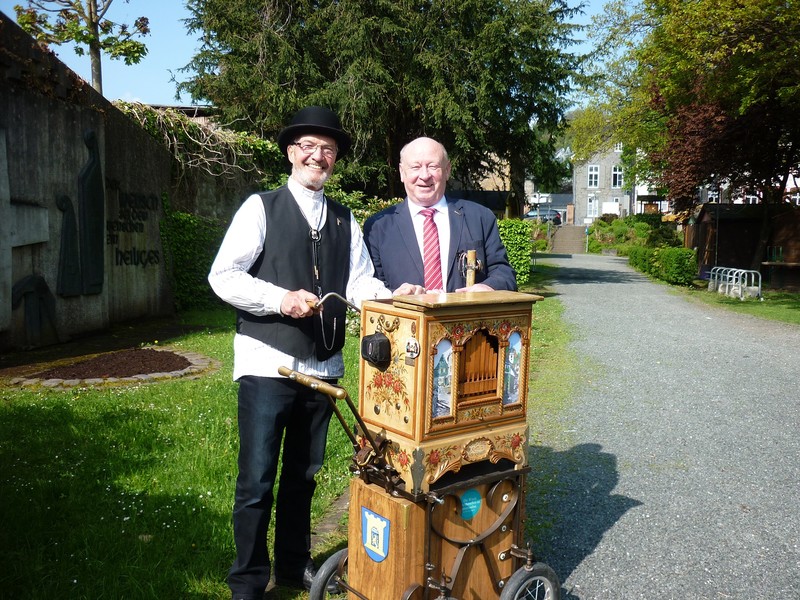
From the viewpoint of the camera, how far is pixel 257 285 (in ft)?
9.24

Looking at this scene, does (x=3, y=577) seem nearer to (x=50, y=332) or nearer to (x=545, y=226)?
(x=50, y=332)

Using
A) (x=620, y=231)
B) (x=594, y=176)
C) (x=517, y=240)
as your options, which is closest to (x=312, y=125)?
(x=517, y=240)

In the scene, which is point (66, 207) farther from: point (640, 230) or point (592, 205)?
point (592, 205)

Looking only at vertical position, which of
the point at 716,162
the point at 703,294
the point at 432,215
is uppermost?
the point at 716,162

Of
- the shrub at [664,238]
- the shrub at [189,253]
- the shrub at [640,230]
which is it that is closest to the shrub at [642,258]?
the shrub at [664,238]

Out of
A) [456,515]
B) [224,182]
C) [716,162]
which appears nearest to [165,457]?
[456,515]

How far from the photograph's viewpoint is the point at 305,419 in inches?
124

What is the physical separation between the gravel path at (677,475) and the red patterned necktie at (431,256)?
1631mm

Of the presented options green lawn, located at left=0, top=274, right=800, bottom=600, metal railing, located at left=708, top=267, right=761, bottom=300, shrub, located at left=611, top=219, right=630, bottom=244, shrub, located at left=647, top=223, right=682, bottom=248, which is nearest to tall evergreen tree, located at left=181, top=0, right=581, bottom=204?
metal railing, located at left=708, top=267, right=761, bottom=300

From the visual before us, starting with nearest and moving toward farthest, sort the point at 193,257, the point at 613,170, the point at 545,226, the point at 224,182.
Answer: the point at 193,257, the point at 224,182, the point at 545,226, the point at 613,170

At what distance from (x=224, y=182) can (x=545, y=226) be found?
36.2 meters

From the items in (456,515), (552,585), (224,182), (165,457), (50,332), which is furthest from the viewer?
(224,182)

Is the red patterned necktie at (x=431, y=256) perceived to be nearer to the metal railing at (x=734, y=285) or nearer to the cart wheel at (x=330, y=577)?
the cart wheel at (x=330, y=577)

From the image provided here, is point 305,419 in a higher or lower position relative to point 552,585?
higher
